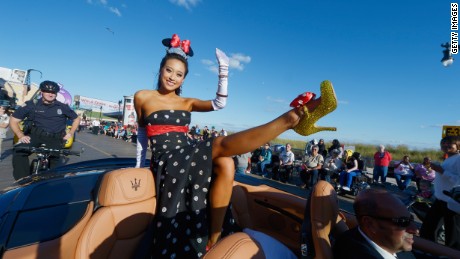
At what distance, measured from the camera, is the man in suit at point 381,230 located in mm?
1256

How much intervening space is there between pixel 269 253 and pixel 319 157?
794 cm

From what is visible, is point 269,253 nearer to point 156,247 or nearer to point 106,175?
point 156,247

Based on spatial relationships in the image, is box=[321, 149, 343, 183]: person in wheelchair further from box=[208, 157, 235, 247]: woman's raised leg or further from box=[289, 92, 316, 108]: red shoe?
box=[289, 92, 316, 108]: red shoe

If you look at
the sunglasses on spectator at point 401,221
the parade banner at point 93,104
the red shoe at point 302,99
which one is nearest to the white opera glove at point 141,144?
the red shoe at point 302,99

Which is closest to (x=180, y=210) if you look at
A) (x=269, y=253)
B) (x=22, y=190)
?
(x=269, y=253)

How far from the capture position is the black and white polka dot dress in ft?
4.92

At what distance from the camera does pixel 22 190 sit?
71.4 inches

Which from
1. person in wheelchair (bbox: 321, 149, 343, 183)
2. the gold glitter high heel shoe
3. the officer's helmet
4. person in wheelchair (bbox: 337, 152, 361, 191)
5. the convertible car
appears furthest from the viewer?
person in wheelchair (bbox: 321, 149, 343, 183)

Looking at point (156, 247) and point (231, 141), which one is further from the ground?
point (231, 141)

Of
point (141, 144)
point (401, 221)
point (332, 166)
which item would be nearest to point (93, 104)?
point (332, 166)

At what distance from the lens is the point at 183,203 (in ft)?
5.19

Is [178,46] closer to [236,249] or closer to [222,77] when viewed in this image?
[222,77]

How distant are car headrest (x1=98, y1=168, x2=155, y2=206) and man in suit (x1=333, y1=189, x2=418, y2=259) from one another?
118 centimetres

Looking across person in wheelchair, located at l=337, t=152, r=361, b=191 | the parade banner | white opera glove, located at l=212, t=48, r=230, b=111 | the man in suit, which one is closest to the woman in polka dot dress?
white opera glove, located at l=212, t=48, r=230, b=111
